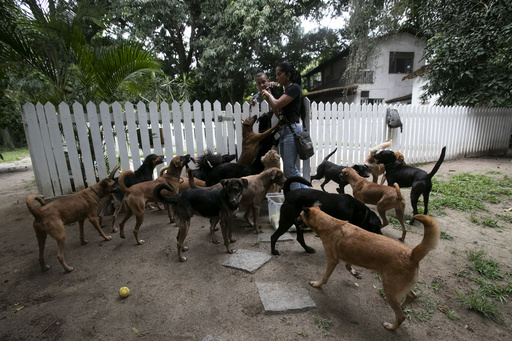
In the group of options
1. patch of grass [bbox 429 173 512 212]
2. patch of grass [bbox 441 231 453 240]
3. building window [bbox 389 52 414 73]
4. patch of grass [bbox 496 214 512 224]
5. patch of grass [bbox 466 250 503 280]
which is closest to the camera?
patch of grass [bbox 466 250 503 280]

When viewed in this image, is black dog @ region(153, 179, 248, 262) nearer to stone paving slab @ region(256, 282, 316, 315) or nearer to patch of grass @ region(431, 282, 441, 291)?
stone paving slab @ region(256, 282, 316, 315)

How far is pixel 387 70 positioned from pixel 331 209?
23.5 meters

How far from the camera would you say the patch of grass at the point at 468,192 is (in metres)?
5.23

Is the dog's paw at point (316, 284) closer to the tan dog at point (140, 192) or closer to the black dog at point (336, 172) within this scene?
the black dog at point (336, 172)

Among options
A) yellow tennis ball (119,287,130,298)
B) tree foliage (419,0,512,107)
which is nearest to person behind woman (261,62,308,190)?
yellow tennis ball (119,287,130,298)

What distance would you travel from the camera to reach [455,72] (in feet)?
37.1

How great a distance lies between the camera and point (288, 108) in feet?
14.4

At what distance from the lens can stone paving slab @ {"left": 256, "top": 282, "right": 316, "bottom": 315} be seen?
249cm

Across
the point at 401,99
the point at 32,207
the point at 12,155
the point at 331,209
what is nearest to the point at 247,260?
the point at 331,209

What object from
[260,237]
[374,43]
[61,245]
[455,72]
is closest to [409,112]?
[455,72]

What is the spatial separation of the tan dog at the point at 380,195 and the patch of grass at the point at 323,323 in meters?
2.12

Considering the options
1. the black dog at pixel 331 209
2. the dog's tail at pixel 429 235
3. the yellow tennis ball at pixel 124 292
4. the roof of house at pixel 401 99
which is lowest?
the yellow tennis ball at pixel 124 292

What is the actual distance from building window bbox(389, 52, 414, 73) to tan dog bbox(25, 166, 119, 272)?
25.0 m

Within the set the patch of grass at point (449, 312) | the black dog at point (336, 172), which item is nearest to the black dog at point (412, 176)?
the black dog at point (336, 172)
